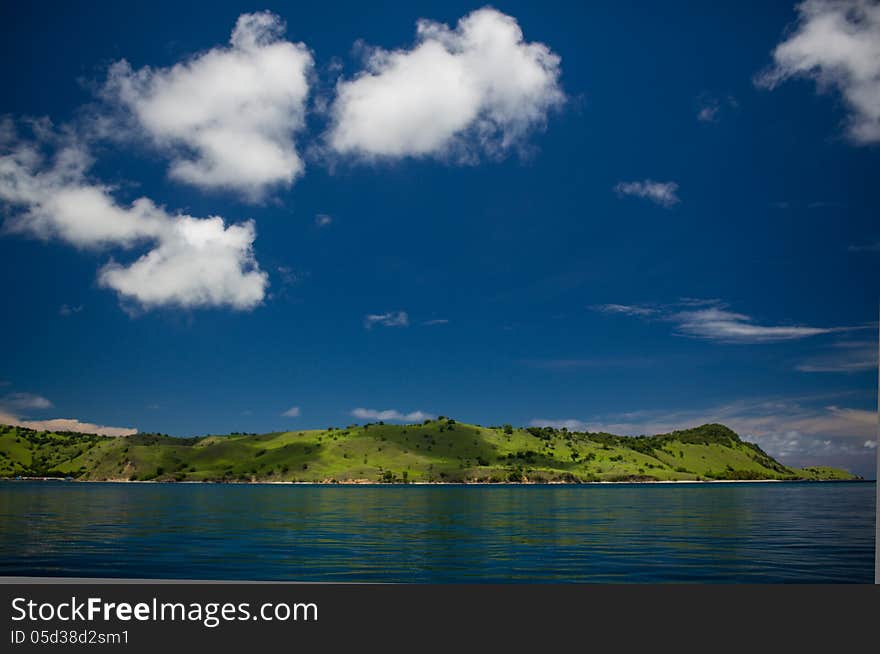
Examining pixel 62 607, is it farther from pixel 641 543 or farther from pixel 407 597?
pixel 641 543

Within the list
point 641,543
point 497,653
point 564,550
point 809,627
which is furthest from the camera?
point 641,543

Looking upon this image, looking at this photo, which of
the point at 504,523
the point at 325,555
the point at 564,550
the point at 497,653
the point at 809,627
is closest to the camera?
the point at 497,653

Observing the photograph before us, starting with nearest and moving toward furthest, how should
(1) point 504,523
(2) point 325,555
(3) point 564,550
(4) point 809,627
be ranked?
(4) point 809,627 < (2) point 325,555 < (3) point 564,550 < (1) point 504,523

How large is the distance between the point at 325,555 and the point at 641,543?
22.8 m

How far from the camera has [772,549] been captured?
4691 centimetres

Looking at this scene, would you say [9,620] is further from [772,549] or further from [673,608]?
[772,549]

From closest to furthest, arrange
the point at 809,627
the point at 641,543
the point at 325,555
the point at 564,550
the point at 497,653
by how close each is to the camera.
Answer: the point at 497,653 < the point at 809,627 < the point at 325,555 < the point at 564,550 < the point at 641,543

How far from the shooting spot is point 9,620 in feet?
63.8

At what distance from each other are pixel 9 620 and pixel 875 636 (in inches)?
949

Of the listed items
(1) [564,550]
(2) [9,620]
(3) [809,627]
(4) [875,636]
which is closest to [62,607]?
(2) [9,620]

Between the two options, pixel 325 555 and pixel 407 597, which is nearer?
A: pixel 407 597

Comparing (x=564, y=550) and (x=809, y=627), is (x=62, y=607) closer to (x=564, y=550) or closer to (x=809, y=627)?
(x=809, y=627)

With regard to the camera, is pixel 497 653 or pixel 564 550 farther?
pixel 564 550

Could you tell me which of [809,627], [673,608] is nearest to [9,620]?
[673,608]
